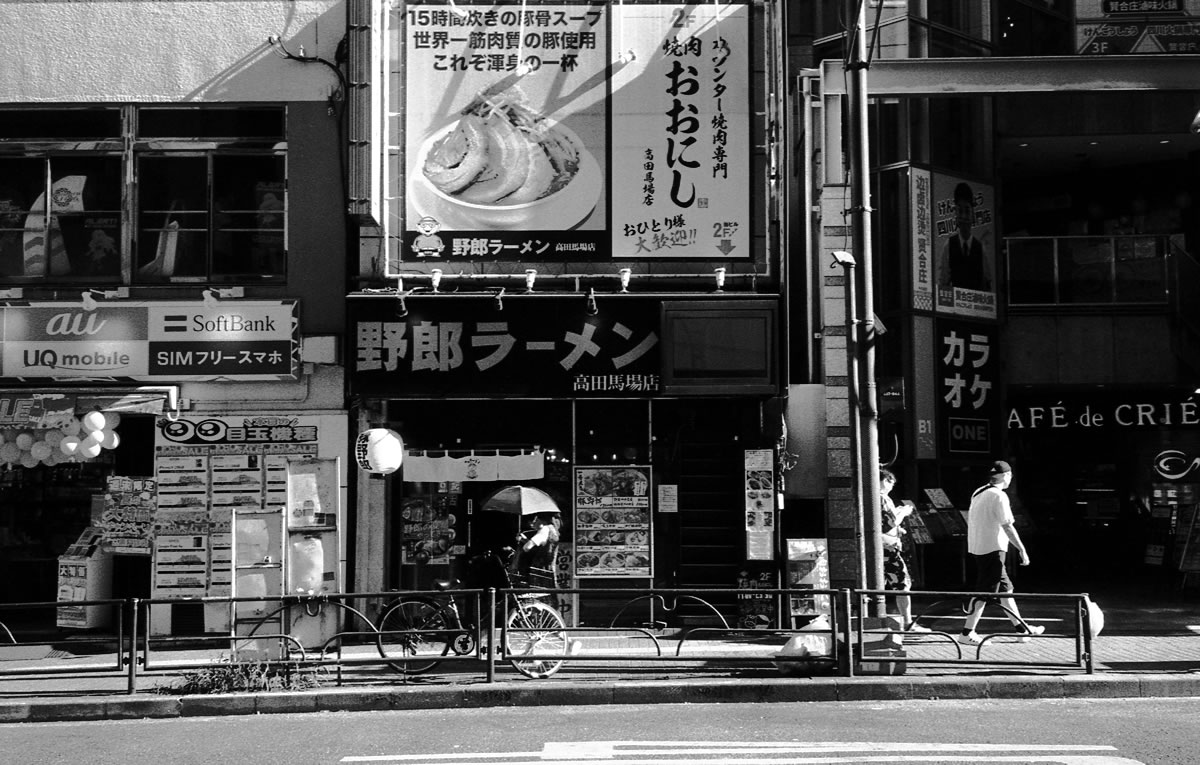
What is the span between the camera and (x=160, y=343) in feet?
50.0

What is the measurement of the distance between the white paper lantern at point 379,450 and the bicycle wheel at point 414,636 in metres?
1.62

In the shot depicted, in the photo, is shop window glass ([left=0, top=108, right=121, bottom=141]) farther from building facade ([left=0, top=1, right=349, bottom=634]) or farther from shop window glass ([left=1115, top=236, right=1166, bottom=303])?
shop window glass ([left=1115, top=236, right=1166, bottom=303])

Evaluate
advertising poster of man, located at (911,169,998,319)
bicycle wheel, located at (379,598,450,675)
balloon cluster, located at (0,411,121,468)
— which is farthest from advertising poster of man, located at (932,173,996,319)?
balloon cluster, located at (0,411,121,468)

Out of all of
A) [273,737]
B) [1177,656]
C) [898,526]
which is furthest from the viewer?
[898,526]

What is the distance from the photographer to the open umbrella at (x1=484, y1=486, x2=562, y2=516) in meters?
13.2

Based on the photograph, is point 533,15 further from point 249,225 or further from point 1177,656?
point 1177,656

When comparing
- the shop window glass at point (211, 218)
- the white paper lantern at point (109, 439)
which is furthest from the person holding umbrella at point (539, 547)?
the white paper lantern at point (109, 439)

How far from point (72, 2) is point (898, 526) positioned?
12343mm

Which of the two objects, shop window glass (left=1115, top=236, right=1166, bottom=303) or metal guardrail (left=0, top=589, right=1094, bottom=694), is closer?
metal guardrail (left=0, top=589, right=1094, bottom=694)

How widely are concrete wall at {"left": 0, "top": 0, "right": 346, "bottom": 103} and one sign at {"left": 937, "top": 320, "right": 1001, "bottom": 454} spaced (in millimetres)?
10065

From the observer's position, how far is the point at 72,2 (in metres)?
15.7

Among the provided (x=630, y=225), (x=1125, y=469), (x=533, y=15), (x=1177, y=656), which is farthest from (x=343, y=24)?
(x=1125, y=469)

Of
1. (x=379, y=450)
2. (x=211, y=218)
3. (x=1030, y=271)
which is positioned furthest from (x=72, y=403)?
(x=1030, y=271)

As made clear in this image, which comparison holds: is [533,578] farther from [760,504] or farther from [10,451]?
[10,451]
